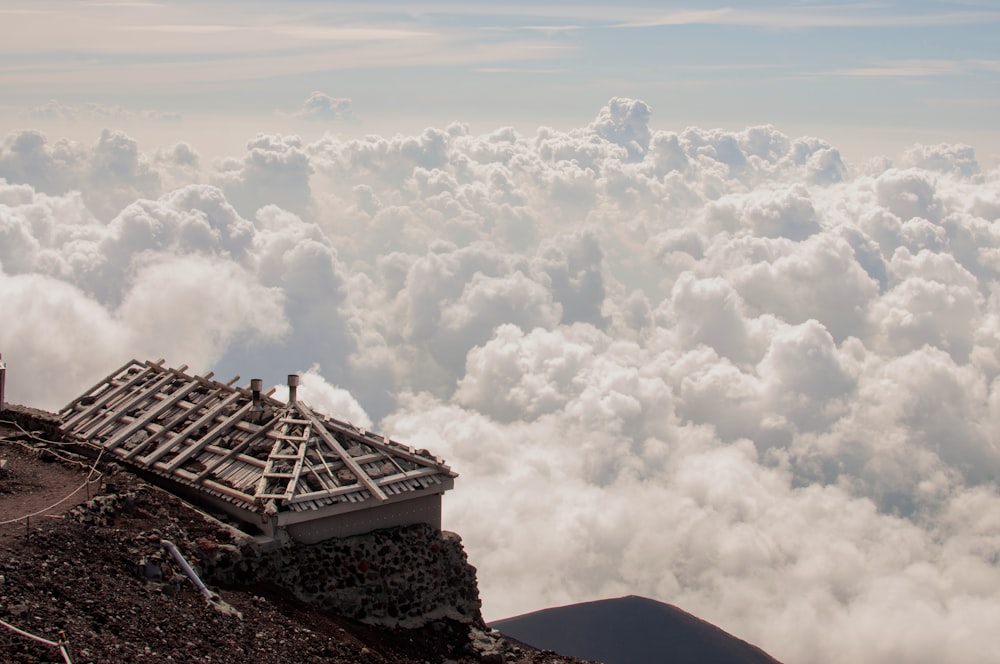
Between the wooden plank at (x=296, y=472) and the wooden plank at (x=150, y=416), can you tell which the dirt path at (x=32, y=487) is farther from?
the wooden plank at (x=296, y=472)

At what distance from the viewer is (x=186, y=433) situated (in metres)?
28.1

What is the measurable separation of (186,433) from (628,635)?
27.3 metres

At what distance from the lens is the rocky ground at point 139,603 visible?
695 inches

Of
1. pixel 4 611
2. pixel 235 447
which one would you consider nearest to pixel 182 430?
pixel 235 447

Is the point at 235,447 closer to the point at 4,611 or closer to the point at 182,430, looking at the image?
the point at 182,430

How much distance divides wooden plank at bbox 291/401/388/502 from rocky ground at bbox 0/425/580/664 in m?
3.40

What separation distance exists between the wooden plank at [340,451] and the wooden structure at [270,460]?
0.03 metres

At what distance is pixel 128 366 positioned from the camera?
3438 centimetres

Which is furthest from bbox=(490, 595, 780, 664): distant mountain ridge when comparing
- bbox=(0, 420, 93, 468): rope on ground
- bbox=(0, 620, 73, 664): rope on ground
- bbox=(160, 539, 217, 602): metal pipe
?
bbox=(0, 620, 73, 664): rope on ground

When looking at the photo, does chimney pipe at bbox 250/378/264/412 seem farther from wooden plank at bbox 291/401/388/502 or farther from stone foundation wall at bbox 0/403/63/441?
stone foundation wall at bbox 0/403/63/441

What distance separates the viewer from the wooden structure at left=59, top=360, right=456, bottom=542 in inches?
984

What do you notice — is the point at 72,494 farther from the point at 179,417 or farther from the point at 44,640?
the point at 44,640

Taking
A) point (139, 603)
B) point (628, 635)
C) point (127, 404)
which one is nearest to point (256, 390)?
point (127, 404)

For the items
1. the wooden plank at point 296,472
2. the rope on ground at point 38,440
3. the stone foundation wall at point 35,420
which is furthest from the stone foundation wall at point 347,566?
the stone foundation wall at point 35,420
